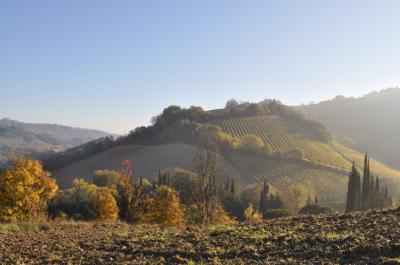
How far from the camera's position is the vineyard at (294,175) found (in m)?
100

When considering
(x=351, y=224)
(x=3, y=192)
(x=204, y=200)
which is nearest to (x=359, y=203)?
(x=204, y=200)

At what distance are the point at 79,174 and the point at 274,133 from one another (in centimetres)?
5935

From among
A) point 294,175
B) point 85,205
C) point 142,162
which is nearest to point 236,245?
point 85,205

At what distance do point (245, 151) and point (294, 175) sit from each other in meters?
17.1

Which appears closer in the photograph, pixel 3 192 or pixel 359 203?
pixel 3 192

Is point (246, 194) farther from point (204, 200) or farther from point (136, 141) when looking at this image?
point (136, 141)

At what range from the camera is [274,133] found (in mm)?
141500

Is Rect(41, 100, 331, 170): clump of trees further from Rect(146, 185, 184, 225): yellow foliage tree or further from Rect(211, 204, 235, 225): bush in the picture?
Rect(146, 185, 184, 225): yellow foliage tree

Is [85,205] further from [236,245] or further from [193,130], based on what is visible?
[193,130]

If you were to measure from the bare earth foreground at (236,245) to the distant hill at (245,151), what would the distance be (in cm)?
8220

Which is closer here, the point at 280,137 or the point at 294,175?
the point at 294,175

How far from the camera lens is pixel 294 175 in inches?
4343

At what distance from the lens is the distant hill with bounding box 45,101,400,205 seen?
363 ft

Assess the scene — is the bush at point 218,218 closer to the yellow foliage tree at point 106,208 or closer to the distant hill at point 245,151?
the yellow foliage tree at point 106,208
